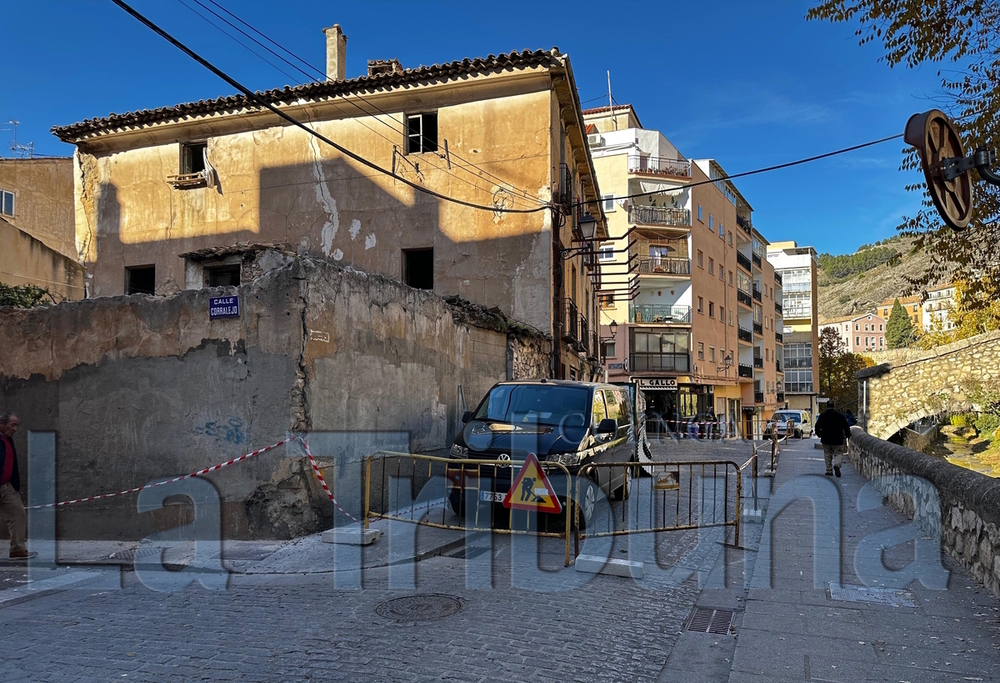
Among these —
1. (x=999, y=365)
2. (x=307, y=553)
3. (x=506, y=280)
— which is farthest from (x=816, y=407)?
(x=307, y=553)

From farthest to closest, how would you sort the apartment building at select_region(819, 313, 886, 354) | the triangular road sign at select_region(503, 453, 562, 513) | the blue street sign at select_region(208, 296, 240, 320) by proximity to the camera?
the apartment building at select_region(819, 313, 886, 354), the blue street sign at select_region(208, 296, 240, 320), the triangular road sign at select_region(503, 453, 562, 513)

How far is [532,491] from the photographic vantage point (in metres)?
7.32

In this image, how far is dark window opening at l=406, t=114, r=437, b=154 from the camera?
18.7 metres

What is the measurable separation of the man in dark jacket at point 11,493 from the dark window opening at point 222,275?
320 inches

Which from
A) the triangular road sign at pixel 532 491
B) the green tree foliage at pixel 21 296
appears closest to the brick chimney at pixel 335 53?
the green tree foliage at pixel 21 296

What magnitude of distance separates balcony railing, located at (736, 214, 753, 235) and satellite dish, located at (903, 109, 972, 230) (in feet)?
166

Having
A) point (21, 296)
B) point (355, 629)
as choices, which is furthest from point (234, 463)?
point (21, 296)

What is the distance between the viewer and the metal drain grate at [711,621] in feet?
16.7

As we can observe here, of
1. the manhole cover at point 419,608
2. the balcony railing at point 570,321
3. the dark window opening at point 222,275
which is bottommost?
the manhole cover at point 419,608

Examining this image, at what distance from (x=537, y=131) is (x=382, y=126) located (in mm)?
4245

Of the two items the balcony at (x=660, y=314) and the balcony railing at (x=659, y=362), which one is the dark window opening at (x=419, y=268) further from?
the balcony at (x=660, y=314)

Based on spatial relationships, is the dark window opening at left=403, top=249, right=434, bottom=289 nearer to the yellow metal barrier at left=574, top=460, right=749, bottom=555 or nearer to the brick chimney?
the brick chimney

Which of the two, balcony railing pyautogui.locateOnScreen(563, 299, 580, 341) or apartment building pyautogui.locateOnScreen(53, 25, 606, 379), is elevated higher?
apartment building pyautogui.locateOnScreen(53, 25, 606, 379)

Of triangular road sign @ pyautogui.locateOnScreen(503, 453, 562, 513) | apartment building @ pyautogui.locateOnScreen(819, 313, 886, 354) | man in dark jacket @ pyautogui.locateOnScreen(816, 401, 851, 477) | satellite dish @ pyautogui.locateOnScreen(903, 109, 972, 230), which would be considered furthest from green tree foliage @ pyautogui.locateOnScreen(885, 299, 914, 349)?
satellite dish @ pyautogui.locateOnScreen(903, 109, 972, 230)
